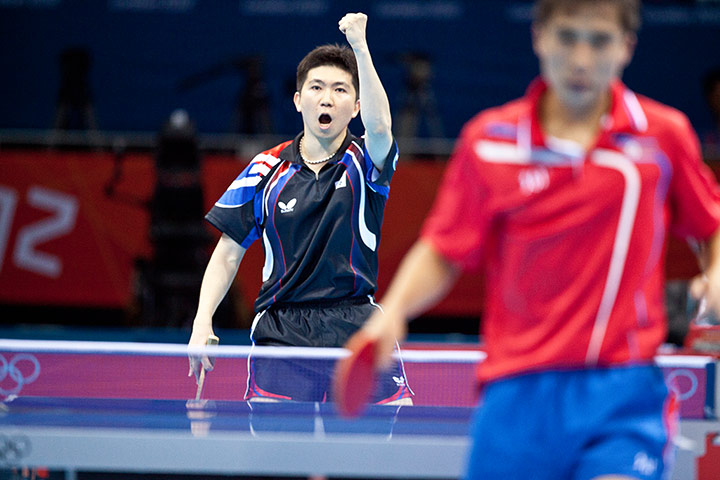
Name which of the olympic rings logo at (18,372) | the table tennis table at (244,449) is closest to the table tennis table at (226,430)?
the table tennis table at (244,449)

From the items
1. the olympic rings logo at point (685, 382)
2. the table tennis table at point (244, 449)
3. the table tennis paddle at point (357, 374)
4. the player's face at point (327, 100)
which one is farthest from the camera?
the player's face at point (327, 100)

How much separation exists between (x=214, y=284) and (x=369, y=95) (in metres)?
0.94

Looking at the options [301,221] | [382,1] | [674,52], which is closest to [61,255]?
[382,1]

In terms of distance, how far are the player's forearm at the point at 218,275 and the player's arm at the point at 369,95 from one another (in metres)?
0.67

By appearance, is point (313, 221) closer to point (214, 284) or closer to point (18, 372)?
point (214, 284)

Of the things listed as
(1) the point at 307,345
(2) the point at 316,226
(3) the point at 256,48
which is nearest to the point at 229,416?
(1) the point at 307,345

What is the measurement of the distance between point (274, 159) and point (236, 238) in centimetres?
35

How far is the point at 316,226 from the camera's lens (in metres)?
3.69

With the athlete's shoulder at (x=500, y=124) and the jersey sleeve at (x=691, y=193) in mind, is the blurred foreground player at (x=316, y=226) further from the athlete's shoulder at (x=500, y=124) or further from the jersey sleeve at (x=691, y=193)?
the jersey sleeve at (x=691, y=193)

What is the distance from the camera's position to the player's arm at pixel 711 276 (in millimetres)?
1966

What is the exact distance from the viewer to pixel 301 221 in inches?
145

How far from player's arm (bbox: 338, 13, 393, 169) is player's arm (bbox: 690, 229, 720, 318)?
5.09 feet

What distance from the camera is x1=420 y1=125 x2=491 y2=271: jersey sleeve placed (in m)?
2.01

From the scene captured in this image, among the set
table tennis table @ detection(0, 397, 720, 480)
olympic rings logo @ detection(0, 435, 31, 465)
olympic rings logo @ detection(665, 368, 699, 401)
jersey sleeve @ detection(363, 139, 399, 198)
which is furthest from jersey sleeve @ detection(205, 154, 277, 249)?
olympic rings logo @ detection(665, 368, 699, 401)
